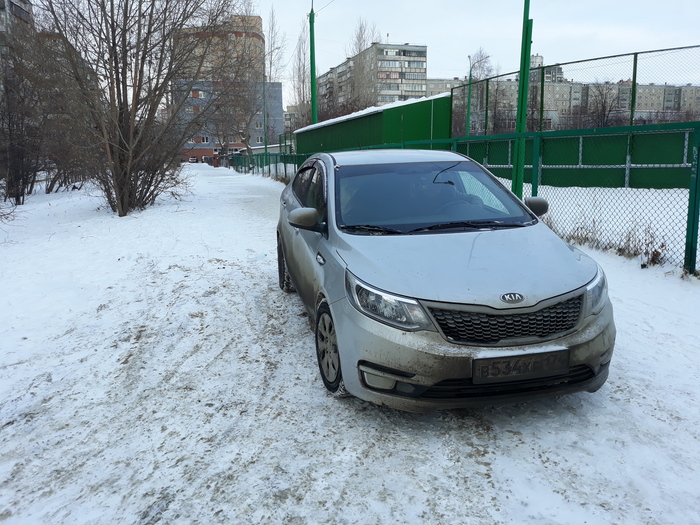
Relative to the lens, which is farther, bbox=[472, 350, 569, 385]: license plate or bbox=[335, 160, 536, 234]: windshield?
bbox=[335, 160, 536, 234]: windshield

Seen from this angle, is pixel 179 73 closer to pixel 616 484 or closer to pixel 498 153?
pixel 498 153

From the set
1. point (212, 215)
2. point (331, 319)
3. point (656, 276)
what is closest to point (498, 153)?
point (212, 215)

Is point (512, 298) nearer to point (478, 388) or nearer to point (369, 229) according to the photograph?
point (478, 388)

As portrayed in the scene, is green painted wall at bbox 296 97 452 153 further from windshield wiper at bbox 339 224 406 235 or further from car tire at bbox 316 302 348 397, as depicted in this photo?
car tire at bbox 316 302 348 397

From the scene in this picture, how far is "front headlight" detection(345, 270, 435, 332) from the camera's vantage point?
2.98 meters

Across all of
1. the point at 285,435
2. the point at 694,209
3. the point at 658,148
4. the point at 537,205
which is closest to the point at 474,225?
the point at 537,205

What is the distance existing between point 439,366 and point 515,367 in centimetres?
40

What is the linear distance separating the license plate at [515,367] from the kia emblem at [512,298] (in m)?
0.29

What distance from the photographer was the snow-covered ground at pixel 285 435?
256 cm

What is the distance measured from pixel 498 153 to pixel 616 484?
14.0m

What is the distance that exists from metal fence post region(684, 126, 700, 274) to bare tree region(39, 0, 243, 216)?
12.1 m

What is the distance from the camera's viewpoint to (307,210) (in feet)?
13.5

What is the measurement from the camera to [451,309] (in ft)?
9.70

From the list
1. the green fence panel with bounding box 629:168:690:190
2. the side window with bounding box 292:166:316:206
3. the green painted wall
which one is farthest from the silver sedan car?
the green painted wall
